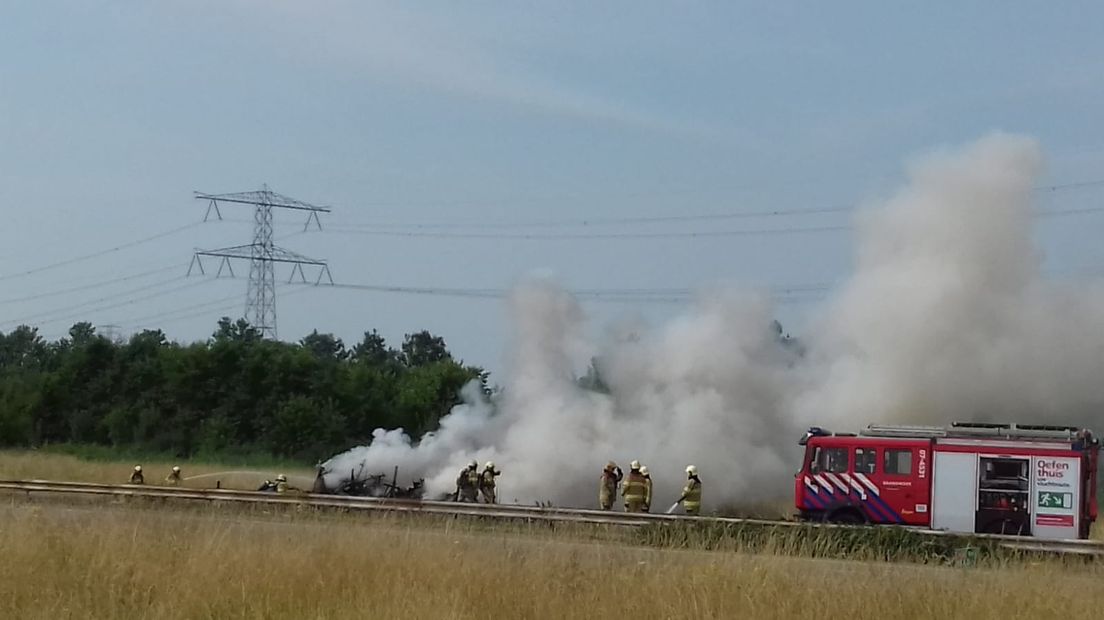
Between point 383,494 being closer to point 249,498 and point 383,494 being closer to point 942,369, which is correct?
point 249,498

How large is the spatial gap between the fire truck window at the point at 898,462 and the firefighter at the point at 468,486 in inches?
443

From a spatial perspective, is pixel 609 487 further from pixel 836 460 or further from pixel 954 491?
pixel 954 491

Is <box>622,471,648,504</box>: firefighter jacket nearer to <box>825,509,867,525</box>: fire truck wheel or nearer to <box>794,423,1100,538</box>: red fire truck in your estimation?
<box>794,423,1100,538</box>: red fire truck

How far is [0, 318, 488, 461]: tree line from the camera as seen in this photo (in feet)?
205

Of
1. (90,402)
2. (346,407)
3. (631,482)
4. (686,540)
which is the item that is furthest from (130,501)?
(90,402)

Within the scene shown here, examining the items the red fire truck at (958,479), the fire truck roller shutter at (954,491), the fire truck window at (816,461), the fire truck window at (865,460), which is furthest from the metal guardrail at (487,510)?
the fire truck window at (816,461)

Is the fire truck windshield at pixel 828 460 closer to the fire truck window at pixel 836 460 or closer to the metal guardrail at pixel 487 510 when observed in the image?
the fire truck window at pixel 836 460

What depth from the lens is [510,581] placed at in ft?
43.6

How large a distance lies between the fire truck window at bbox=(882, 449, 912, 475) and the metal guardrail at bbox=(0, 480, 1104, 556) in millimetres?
2204

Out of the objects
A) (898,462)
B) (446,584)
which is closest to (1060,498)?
(898,462)

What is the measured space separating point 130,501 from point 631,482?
479 inches

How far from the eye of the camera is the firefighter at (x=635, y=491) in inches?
1241

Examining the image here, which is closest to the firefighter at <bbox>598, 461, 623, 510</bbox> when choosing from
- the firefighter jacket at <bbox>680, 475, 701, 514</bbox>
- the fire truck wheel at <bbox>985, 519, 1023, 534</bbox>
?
the firefighter jacket at <bbox>680, 475, 701, 514</bbox>

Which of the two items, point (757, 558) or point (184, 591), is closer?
point (184, 591)
